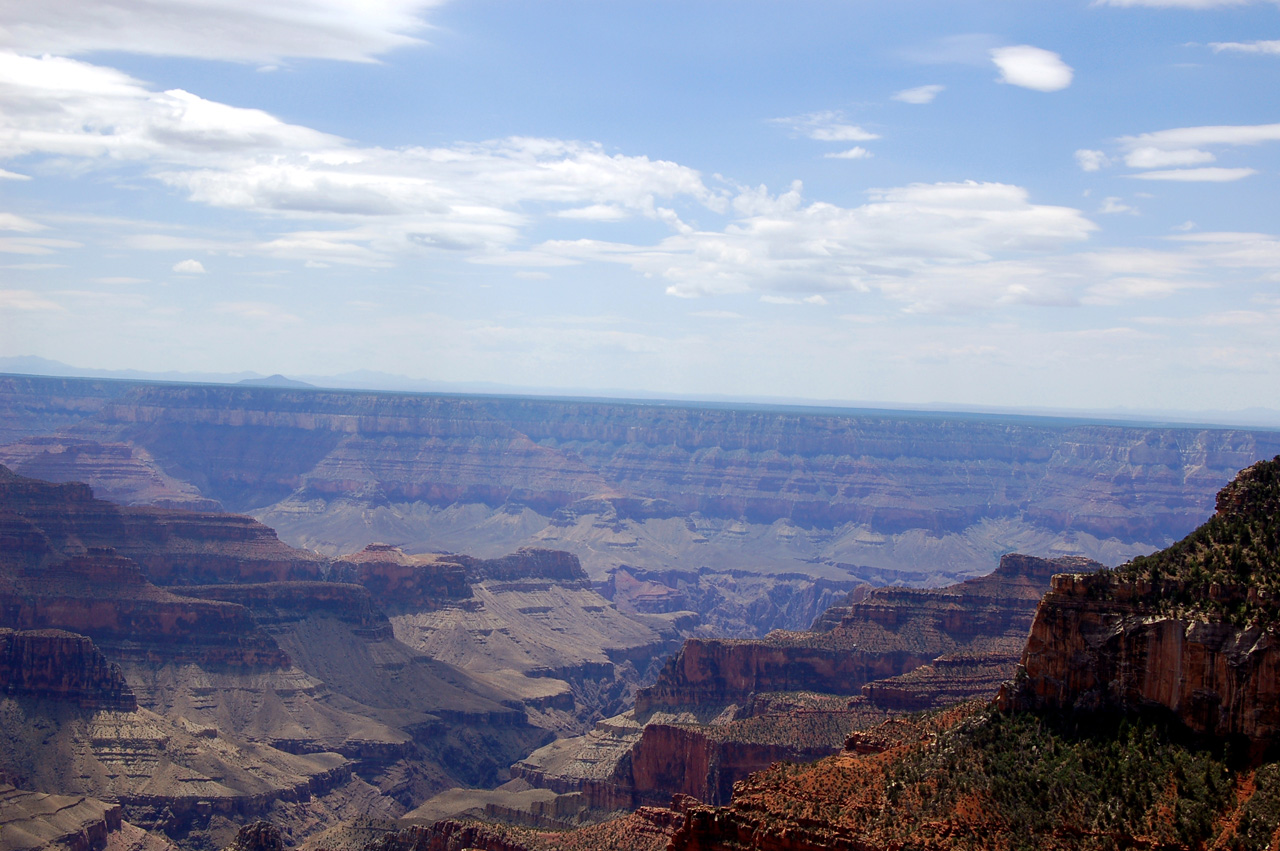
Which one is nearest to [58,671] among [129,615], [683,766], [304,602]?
[129,615]

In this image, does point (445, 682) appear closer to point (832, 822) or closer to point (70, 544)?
point (70, 544)

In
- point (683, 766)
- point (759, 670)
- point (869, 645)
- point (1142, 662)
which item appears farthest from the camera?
point (869, 645)

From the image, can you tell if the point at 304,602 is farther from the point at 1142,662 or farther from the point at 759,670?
the point at 1142,662

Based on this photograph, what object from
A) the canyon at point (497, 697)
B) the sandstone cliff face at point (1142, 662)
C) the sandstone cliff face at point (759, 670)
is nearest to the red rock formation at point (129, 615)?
the canyon at point (497, 697)

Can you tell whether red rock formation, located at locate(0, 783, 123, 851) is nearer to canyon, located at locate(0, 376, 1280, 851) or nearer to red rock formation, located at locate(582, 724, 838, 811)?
canyon, located at locate(0, 376, 1280, 851)

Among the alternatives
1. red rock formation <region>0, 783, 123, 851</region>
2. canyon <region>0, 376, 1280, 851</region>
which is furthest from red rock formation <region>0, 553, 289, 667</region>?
red rock formation <region>0, 783, 123, 851</region>

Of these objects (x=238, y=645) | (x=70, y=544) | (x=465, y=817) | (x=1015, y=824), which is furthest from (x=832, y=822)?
(x=70, y=544)

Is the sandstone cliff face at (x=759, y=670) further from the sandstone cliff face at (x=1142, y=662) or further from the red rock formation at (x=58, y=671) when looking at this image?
the sandstone cliff face at (x=1142, y=662)

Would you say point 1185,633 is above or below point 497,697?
above

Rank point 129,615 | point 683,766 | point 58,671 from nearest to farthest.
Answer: point 683,766 → point 58,671 → point 129,615
